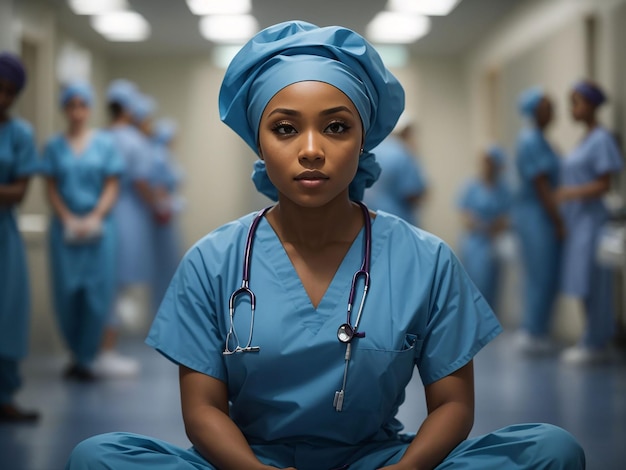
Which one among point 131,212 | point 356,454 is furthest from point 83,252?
point 356,454

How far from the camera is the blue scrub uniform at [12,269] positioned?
11.2ft

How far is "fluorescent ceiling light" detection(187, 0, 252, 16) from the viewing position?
21.7 ft

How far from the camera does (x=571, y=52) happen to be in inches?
227

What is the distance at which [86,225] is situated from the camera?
14.2 feet

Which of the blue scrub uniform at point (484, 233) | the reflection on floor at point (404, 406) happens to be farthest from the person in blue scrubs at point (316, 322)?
the blue scrub uniform at point (484, 233)

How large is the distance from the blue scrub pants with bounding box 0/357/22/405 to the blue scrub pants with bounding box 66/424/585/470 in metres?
2.07

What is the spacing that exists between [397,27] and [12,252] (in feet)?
16.3

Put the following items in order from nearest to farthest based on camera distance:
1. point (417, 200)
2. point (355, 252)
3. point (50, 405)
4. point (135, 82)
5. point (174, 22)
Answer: point (355, 252), point (50, 405), point (417, 200), point (174, 22), point (135, 82)

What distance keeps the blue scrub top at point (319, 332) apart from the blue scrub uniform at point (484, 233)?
15.7 ft

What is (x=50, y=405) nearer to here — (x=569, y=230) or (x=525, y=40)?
(x=569, y=230)

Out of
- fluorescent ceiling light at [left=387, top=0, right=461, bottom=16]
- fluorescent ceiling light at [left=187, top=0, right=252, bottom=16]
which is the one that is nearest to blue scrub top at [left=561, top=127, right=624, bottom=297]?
fluorescent ceiling light at [left=387, top=0, right=461, bottom=16]

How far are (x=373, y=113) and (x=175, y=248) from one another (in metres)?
4.80

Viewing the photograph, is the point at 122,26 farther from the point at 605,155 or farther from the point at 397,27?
the point at 605,155

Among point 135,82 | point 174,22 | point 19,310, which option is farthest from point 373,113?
point 135,82
